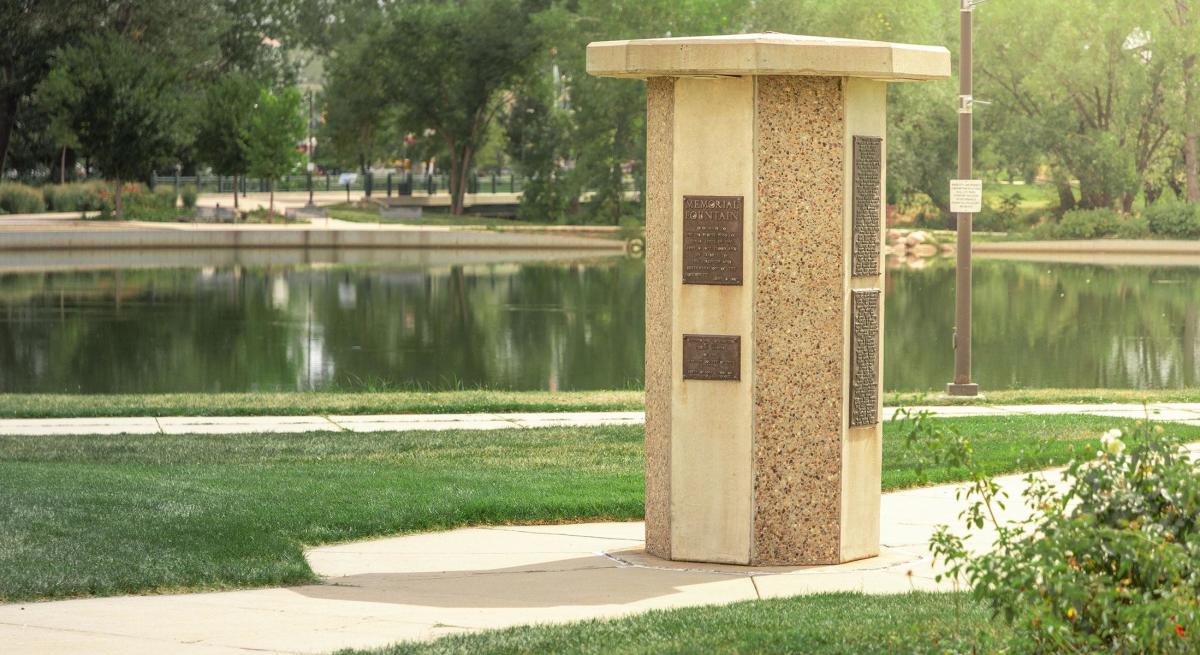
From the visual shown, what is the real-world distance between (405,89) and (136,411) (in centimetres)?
5242

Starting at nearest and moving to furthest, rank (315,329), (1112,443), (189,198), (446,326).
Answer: (1112,443) → (315,329) → (446,326) → (189,198)

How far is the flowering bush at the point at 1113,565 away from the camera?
5.13m

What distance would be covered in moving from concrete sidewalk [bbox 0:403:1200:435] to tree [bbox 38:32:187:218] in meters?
42.4

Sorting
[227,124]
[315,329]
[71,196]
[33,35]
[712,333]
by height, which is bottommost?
[315,329]

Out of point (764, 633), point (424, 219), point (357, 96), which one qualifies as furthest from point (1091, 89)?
point (764, 633)

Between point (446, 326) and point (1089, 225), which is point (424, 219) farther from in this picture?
point (446, 326)

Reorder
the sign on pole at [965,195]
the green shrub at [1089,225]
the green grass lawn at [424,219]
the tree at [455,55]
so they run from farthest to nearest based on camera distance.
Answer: the tree at [455,55], the green grass lawn at [424,219], the green shrub at [1089,225], the sign on pole at [965,195]

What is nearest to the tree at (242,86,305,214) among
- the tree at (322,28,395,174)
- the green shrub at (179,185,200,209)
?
the green shrub at (179,185,200,209)

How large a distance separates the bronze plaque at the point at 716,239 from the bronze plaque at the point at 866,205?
0.66 m

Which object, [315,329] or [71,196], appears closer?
[315,329]

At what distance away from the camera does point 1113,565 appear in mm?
5461

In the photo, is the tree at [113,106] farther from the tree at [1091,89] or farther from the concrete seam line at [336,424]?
the concrete seam line at [336,424]

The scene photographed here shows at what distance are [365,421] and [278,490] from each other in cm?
538

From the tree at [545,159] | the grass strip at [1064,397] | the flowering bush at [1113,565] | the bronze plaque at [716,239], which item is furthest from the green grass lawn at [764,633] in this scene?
the tree at [545,159]
